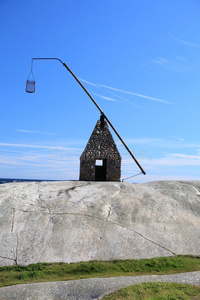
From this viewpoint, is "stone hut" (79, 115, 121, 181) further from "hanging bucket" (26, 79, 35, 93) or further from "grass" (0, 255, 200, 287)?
"grass" (0, 255, 200, 287)

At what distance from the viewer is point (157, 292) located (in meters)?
7.72

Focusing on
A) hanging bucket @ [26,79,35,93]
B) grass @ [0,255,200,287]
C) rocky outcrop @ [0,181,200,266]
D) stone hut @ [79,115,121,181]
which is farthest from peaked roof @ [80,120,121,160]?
grass @ [0,255,200,287]

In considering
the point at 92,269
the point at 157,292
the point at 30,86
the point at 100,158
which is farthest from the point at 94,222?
the point at 30,86

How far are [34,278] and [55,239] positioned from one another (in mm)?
1933

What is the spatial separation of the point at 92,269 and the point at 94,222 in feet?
7.83

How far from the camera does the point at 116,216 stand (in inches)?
502

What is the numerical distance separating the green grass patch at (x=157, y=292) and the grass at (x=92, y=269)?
6.08 feet

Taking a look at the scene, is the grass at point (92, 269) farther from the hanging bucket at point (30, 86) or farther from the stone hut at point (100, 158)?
the hanging bucket at point (30, 86)

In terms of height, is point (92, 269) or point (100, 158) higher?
point (100, 158)

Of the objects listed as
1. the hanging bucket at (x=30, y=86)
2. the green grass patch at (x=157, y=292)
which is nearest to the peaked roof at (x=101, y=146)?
the hanging bucket at (x=30, y=86)

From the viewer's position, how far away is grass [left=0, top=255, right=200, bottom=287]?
9.79 metres

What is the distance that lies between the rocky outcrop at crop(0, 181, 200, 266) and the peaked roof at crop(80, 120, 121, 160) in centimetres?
299

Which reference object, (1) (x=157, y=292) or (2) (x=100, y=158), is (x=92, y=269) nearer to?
(1) (x=157, y=292)

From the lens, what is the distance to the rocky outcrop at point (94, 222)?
11.2 m
